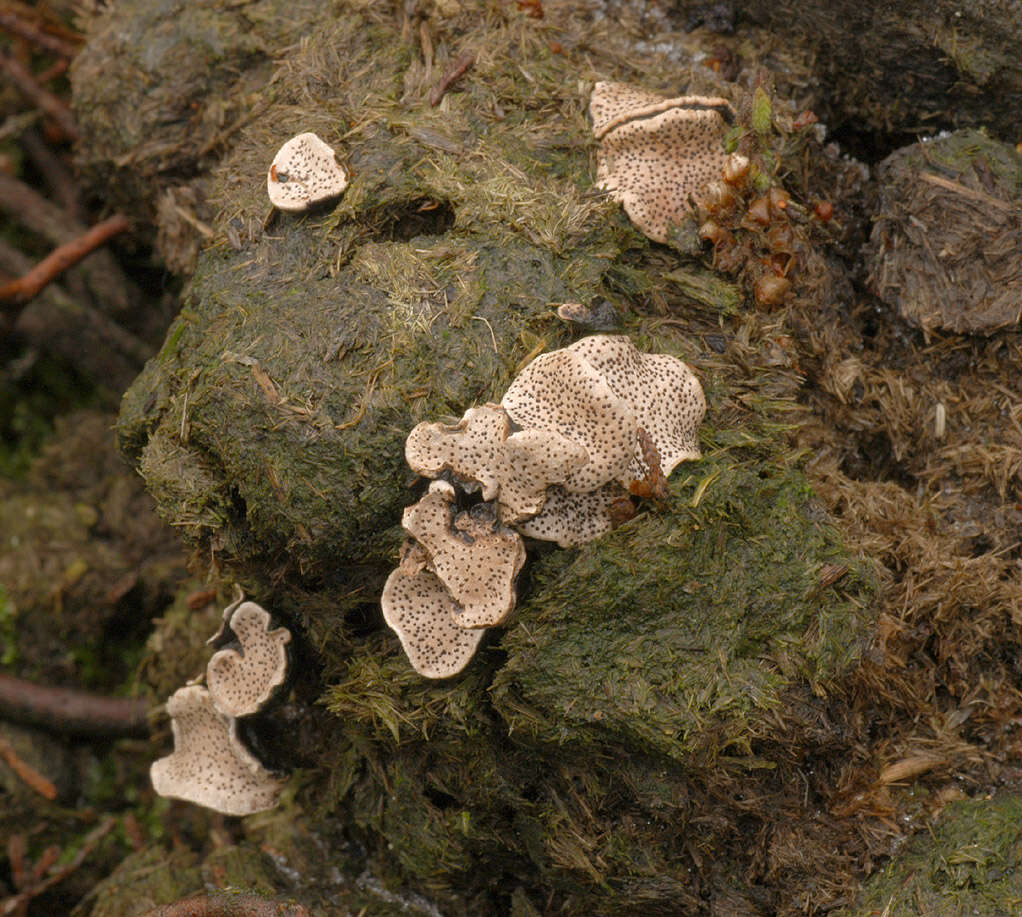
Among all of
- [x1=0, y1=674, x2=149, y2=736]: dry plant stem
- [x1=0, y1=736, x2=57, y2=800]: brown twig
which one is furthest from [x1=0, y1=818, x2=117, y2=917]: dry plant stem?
[x1=0, y1=674, x2=149, y2=736]: dry plant stem

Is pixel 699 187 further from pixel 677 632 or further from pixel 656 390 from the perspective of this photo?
pixel 677 632

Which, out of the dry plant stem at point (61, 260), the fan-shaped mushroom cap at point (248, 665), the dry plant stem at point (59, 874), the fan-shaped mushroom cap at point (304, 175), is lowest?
the dry plant stem at point (59, 874)

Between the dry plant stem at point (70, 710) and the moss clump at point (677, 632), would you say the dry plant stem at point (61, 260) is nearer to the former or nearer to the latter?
the dry plant stem at point (70, 710)

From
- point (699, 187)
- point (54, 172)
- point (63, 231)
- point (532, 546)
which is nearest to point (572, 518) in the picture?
point (532, 546)

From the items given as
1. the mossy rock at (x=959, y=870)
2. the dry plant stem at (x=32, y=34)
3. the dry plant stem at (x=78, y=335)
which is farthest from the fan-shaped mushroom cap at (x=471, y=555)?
the dry plant stem at (x=32, y=34)

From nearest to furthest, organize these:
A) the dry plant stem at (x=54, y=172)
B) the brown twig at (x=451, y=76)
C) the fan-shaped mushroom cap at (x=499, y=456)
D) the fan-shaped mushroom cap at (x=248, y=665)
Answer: the fan-shaped mushroom cap at (x=499, y=456)
the fan-shaped mushroom cap at (x=248, y=665)
the brown twig at (x=451, y=76)
the dry plant stem at (x=54, y=172)

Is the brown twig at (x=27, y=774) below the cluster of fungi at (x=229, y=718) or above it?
below
